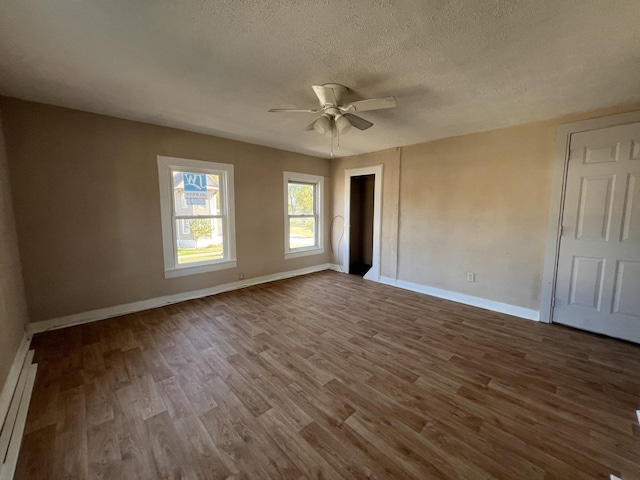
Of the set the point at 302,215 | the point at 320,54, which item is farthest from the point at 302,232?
the point at 320,54

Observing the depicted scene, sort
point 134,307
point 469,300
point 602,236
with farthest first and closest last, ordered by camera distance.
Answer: point 469,300 → point 134,307 → point 602,236

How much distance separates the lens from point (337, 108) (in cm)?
232

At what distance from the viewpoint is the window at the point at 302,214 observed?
502cm

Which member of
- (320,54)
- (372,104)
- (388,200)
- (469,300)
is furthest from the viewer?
(388,200)

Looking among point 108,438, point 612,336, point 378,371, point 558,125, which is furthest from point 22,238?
point 612,336

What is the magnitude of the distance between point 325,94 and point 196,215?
277cm

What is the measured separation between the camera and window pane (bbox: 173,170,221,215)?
12.1ft

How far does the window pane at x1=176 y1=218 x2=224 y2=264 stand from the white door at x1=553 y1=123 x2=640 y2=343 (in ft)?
15.6

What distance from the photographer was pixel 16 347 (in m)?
2.23

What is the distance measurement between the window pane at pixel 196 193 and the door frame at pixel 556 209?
15.1ft

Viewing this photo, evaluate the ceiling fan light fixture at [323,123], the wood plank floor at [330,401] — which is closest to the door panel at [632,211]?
the wood plank floor at [330,401]

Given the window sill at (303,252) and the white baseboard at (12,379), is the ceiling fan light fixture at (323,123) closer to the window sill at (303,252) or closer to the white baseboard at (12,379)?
the window sill at (303,252)

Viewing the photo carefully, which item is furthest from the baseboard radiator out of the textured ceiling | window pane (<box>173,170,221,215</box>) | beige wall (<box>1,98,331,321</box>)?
the textured ceiling

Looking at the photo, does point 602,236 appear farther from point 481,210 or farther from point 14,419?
point 14,419
